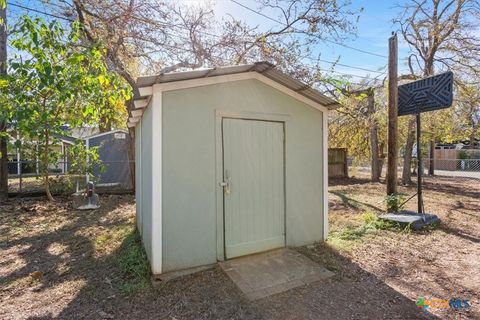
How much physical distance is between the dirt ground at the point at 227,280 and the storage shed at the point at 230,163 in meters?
0.45

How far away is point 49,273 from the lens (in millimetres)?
3719

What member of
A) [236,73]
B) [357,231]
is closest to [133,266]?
[236,73]

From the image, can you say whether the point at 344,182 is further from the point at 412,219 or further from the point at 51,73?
the point at 51,73

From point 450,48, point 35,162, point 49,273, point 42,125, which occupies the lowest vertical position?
point 49,273

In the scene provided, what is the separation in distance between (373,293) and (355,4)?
7.34 m

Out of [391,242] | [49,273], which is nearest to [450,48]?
[391,242]

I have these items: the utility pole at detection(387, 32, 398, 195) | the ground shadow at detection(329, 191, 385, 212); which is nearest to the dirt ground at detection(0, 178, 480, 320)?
the ground shadow at detection(329, 191, 385, 212)

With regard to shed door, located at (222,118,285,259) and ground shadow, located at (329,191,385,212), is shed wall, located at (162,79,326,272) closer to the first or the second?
shed door, located at (222,118,285,259)

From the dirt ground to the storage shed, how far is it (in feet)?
1.48

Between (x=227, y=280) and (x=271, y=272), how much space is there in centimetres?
57

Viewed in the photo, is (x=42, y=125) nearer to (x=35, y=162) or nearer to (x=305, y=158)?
(x=35, y=162)

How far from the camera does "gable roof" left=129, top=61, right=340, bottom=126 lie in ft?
10.6

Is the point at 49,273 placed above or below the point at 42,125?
below

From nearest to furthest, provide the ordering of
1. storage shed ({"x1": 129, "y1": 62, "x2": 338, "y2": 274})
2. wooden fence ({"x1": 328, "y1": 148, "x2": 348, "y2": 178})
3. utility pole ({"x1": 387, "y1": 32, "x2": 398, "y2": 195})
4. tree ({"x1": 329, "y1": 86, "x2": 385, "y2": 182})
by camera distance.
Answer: storage shed ({"x1": 129, "y1": 62, "x2": 338, "y2": 274}), utility pole ({"x1": 387, "y1": 32, "x2": 398, "y2": 195}), tree ({"x1": 329, "y1": 86, "x2": 385, "y2": 182}), wooden fence ({"x1": 328, "y1": 148, "x2": 348, "y2": 178})
